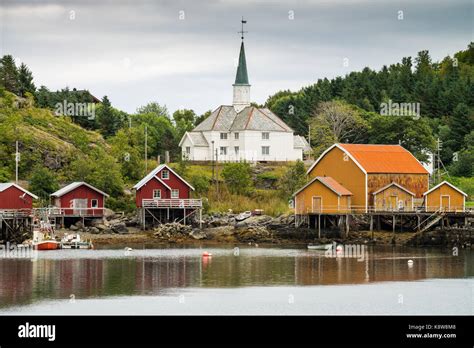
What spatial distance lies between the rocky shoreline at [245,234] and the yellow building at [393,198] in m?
2.53

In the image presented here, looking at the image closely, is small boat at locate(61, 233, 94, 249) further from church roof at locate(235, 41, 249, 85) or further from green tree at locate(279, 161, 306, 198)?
church roof at locate(235, 41, 249, 85)

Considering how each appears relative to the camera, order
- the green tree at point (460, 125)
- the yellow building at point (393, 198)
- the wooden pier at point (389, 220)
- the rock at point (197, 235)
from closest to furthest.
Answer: the wooden pier at point (389, 220)
the rock at point (197, 235)
the yellow building at point (393, 198)
the green tree at point (460, 125)

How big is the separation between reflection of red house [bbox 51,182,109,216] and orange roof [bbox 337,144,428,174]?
18087mm

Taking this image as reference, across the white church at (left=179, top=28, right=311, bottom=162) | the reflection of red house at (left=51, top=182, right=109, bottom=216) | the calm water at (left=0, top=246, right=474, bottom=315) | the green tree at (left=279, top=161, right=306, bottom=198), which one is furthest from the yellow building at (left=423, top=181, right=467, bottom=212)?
the white church at (left=179, top=28, right=311, bottom=162)

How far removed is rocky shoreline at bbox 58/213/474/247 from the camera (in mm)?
79562

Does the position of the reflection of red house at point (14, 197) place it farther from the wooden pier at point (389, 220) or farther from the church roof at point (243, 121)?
the church roof at point (243, 121)

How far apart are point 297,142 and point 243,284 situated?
1994 inches

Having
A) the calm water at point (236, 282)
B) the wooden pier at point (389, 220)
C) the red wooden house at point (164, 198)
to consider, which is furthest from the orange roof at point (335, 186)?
the red wooden house at point (164, 198)

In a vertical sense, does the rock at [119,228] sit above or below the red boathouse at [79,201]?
below

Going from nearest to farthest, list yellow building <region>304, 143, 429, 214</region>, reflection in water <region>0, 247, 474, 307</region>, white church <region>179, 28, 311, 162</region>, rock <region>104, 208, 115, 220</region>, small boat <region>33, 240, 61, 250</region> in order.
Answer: reflection in water <region>0, 247, 474, 307</region>
small boat <region>33, 240, 61, 250</region>
yellow building <region>304, 143, 429, 214</region>
rock <region>104, 208, 115, 220</region>
white church <region>179, 28, 311, 162</region>

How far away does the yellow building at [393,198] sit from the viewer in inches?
3273

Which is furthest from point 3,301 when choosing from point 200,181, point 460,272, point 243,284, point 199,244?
point 200,181
